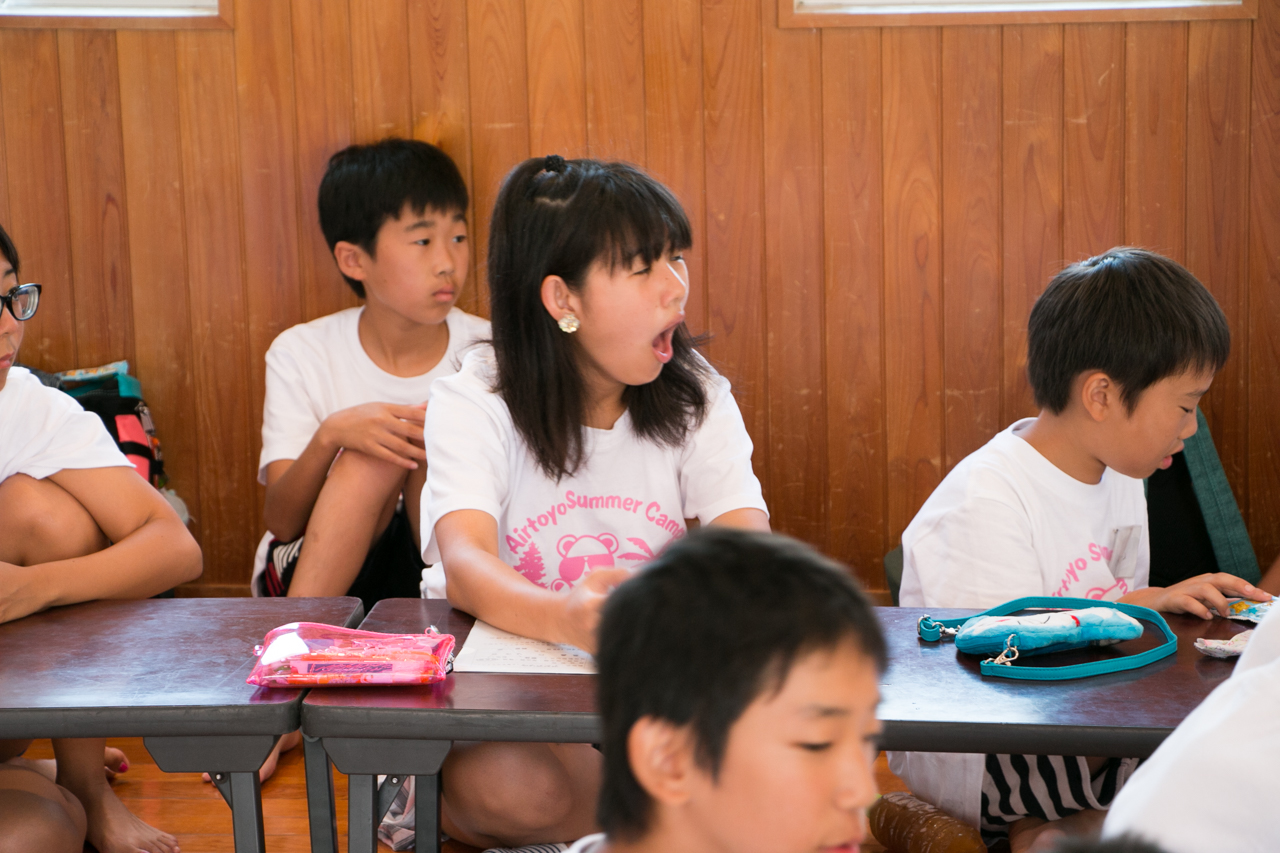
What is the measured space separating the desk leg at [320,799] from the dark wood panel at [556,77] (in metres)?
1.87

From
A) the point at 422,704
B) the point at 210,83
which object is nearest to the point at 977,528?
the point at 422,704

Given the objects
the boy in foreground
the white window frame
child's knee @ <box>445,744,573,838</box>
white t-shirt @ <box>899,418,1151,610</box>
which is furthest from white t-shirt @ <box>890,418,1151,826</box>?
the white window frame

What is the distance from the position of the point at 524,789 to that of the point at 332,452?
40.7 inches

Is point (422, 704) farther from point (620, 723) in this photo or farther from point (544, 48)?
point (544, 48)

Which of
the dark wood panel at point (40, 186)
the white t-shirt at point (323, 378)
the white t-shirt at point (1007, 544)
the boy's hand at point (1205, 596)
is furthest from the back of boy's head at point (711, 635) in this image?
the dark wood panel at point (40, 186)

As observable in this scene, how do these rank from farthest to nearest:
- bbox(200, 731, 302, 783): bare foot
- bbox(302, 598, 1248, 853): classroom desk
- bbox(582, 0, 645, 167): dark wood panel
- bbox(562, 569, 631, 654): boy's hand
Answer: bbox(582, 0, 645, 167): dark wood panel, bbox(200, 731, 302, 783): bare foot, bbox(562, 569, 631, 654): boy's hand, bbox(302, 598, 1248, 853): classroom desk

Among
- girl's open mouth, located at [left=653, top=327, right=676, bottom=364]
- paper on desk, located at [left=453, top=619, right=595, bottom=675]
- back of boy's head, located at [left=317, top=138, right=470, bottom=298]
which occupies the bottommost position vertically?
paper on desk, located at [left=453, top=619, right=595, bottom=675]

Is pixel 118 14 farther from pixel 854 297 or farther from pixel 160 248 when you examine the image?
pixel 854 297

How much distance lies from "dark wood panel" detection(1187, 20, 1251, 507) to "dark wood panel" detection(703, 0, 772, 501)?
0.99 metres

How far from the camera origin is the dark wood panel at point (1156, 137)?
8.87ft

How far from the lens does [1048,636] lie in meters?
1.27

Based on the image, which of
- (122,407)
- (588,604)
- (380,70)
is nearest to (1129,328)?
(588,604)

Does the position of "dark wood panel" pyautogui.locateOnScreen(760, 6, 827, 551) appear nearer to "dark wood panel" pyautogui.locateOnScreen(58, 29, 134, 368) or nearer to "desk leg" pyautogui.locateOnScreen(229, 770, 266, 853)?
"dark wood panel" pyautogui.locateOnScreen(58, 29, 134, 368)

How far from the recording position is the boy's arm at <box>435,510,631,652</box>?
1232 mm
